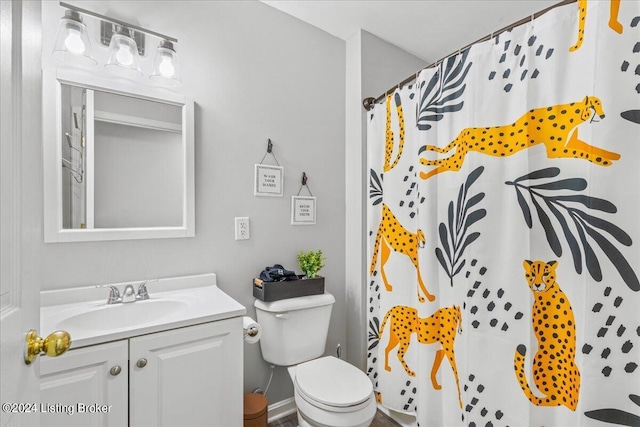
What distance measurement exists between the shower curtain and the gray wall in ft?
1.90

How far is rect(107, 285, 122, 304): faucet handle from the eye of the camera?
1.37 meters

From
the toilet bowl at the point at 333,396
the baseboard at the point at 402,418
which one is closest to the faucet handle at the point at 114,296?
the toilet bowl at the point at 333,396

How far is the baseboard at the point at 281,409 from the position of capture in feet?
6.16

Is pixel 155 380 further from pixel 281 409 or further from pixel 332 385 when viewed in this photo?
pixel 281 409

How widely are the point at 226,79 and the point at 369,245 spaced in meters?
1.26

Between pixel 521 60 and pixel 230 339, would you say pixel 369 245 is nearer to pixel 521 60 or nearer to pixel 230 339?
pixel 230 339

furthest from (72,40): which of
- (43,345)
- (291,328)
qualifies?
(291,328)

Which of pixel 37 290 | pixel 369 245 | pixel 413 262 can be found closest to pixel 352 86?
pixel 369 245

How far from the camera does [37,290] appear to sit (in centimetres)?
65

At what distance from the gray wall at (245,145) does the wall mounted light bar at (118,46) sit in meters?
0.06

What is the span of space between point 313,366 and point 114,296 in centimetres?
99

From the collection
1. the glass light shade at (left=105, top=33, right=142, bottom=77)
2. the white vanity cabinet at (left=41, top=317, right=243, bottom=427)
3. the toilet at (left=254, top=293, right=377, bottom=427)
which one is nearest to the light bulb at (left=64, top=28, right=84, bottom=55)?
the glass light shade at (left=105, top=33, right=142, bottom=77)

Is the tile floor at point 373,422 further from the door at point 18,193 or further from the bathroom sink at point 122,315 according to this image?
the door at point 18,193

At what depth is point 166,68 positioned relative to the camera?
152 cm
